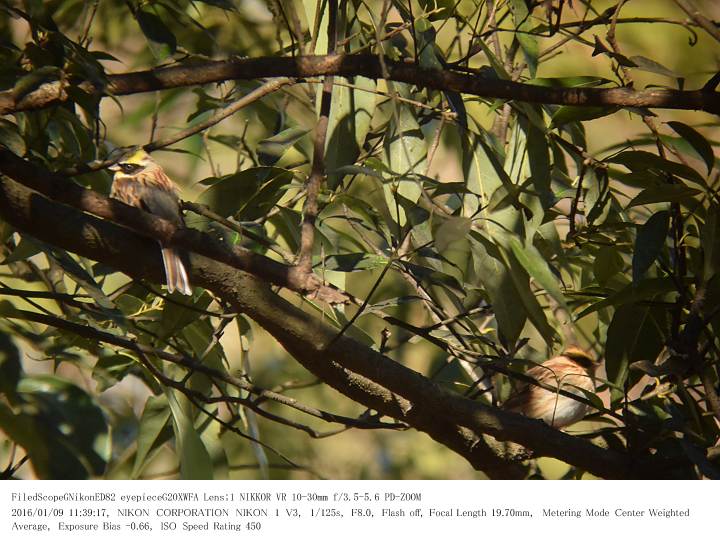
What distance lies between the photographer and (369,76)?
1.71 m

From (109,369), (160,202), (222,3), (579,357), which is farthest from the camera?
(579,357)

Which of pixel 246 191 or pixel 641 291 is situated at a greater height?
pixel 246 191

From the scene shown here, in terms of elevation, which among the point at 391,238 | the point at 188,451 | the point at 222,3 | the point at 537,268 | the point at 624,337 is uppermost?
the point at 222,3

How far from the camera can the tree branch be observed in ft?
5.21

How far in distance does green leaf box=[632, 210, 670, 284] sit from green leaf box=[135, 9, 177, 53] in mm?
1204

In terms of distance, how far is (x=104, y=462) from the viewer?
2154 millimetres

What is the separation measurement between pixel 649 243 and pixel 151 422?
1.26 meters

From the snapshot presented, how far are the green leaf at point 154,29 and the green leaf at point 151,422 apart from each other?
2.86 feet

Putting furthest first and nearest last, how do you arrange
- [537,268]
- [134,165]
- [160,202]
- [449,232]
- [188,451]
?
[134,165], [160,202], [188,451], [537,268], [449,232]

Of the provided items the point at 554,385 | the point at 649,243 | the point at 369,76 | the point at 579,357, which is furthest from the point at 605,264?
the point at 579,357

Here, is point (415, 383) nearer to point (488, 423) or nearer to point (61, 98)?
point (488, 423)

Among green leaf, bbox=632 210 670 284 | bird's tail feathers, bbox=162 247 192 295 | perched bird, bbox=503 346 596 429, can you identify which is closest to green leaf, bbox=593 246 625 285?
green leaf, bbox=632 210 670 284

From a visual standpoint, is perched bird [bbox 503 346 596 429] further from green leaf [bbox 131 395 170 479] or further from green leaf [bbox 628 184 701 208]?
green leaf [bbox 628 184 701 208]

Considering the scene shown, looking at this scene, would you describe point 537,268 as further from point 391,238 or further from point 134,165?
point 134,165
